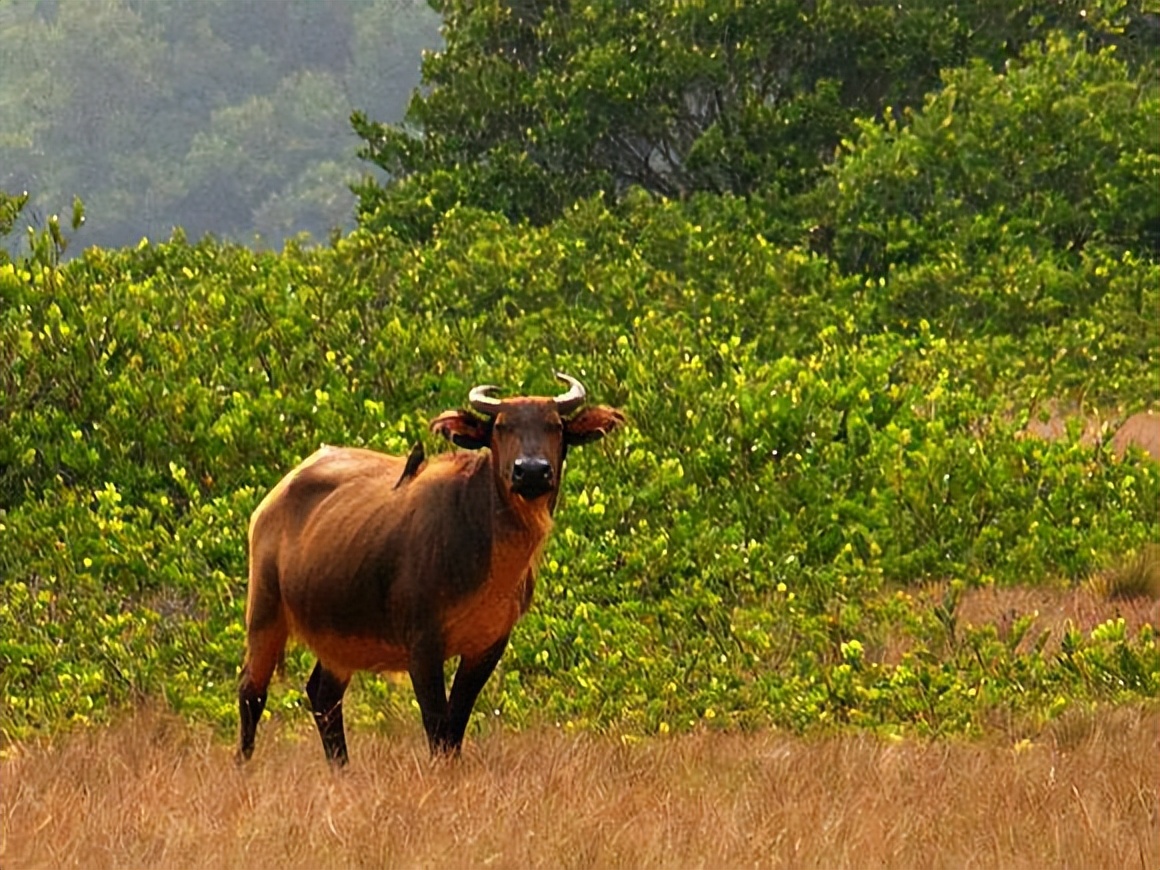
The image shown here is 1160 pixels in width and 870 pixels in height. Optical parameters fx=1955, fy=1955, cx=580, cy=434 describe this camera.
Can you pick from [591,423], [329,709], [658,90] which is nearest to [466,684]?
[329,709]

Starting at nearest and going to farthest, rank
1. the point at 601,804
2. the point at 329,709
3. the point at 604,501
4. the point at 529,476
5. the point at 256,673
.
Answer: the point at 601,804, the point at 529,476, the point at 329,709, the point at 256,673, the point at 604,501

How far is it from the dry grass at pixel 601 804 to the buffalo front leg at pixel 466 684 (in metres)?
0.13

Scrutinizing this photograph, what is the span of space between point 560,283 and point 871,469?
29.8 feet

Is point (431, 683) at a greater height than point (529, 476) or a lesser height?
lesser

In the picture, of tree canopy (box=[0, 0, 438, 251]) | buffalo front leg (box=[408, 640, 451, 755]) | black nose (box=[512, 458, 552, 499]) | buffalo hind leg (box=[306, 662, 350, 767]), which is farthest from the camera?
tree canopy (box=[0, 0, 438, 251])

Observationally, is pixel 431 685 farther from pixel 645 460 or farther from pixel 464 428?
pixel 645 460

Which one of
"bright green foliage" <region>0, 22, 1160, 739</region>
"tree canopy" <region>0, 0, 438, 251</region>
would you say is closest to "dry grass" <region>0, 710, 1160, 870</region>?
"bright green foliage" <region>0, 22, 1160, 739</region>

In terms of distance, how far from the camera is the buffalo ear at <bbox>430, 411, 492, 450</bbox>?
25.6ft

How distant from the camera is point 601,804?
24.1 feet

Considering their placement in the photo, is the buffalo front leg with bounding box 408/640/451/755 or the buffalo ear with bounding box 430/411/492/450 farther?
the buffalo front leg with bounding box 408/640/451/755

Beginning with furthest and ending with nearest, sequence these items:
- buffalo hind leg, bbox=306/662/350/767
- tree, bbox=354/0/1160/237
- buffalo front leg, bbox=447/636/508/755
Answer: tree, bbox=354/0/1160/237
buffalo hind leg, bbox=306/662/350/767
buffalo front leg, bbox=447/636/508/755

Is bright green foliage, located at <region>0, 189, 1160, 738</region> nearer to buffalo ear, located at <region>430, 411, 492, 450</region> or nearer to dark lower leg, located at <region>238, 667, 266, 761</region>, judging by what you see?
dark lower leg, located at <region>238, 667, 266, 761</region>

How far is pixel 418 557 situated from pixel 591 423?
0.98m

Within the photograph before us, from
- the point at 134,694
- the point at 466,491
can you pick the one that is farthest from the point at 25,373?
the point at 466,491
